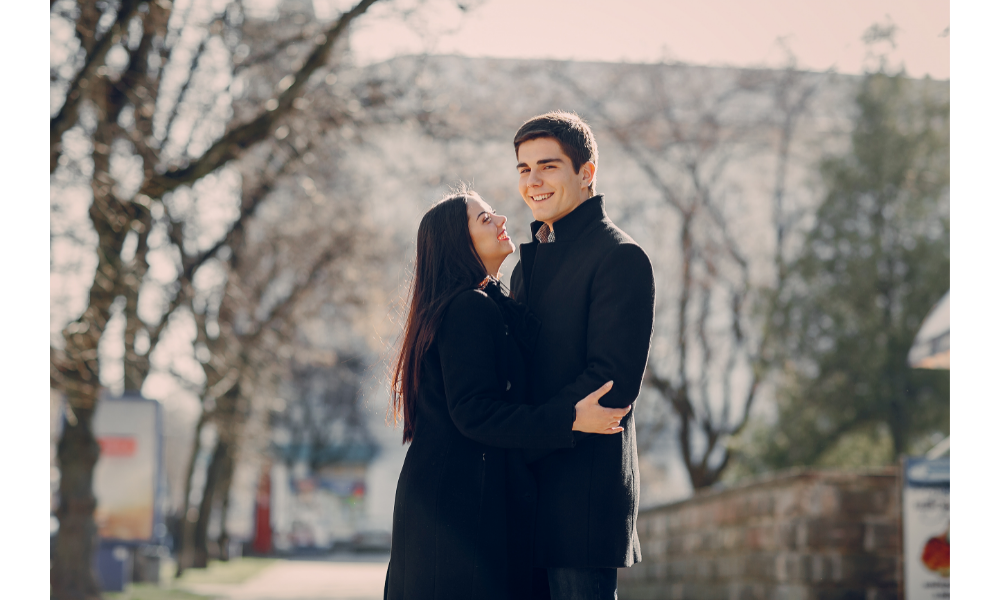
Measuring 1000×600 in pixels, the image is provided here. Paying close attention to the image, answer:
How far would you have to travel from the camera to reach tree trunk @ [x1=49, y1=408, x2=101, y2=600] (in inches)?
488

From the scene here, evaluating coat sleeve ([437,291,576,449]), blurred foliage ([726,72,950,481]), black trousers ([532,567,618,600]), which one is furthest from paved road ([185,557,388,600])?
coat sleeve ([437,291,576,449])

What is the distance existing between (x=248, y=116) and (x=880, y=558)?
857cm

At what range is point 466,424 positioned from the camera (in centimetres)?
345

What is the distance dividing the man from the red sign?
42.7 feet

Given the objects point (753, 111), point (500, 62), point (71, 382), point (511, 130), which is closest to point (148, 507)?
point (71, 382)

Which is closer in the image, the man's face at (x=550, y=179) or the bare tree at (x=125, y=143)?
the man's face at (x=550, y=179)

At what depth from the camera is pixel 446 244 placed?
3760mm

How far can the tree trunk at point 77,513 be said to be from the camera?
12398mm

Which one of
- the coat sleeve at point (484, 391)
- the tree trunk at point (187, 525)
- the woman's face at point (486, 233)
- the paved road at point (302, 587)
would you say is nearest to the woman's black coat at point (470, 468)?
the coat sleeve at point (484, 391)

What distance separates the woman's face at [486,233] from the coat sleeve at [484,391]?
0.24m

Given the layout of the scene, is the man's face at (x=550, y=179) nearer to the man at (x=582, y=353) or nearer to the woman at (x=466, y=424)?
the man at (x=582, y=353)

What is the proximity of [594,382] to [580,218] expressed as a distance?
69 cm

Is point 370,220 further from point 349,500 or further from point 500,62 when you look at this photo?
point 349,500

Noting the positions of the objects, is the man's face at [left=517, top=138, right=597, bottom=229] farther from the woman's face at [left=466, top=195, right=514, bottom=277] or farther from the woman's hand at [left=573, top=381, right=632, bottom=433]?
the woman's hand at [left=573, top=381, right=632, bottom=433]
